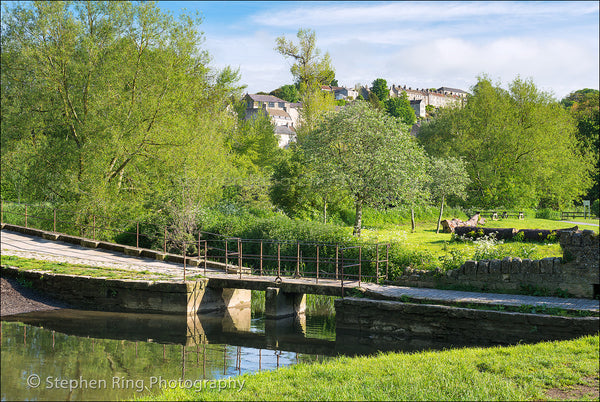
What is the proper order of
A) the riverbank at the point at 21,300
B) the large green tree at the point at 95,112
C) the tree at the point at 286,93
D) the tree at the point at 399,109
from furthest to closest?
the tree at the point at 286,93
the tree at the point at 399,109
the large green tree at the point at 95,112
the riverbank at the point at 21,300

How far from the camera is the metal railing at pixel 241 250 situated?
17.0 meters

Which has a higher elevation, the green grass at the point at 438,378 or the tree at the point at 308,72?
the tree at the point at 308,72

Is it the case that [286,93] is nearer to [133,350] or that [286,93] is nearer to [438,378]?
[133,350]

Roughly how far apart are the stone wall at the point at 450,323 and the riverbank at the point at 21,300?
335 inches

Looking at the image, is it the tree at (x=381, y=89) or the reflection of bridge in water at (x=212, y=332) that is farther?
the tree at (x=381, y=89)

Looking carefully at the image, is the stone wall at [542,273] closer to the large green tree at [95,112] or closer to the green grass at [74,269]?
the green grass at [74,269]

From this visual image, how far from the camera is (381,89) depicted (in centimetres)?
15225

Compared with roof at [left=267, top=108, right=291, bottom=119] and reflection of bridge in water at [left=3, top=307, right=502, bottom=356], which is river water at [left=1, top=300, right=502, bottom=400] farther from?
roof at [left=267, top=108, right=291, bottom=119]

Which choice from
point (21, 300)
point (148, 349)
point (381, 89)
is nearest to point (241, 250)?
point (21, 300)

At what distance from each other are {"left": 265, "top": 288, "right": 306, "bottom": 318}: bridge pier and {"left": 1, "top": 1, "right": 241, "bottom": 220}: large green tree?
27.0 ft

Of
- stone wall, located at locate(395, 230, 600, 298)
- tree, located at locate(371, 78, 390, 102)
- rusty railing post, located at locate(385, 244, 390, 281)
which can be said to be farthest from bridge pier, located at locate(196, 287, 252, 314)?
tree, located at locate(371, 78, 390, 102)

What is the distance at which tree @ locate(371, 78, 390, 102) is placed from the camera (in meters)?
151

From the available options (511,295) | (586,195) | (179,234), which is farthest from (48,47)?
(586,195)

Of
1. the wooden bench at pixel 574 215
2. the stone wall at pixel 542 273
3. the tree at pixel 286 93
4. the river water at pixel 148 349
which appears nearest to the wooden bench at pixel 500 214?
the wooden bench at pixel 574 215
